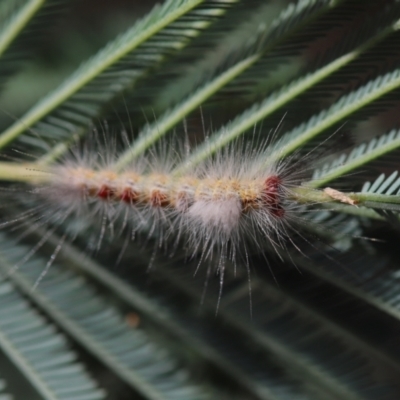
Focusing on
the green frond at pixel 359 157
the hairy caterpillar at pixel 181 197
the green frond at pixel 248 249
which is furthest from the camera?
the hairy caterpillar at pixel 181 197

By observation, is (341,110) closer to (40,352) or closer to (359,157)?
(359,157)

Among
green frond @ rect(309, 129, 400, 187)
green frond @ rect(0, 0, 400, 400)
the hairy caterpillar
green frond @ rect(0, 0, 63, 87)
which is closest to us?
green frond @ rect(309, 129, 400, 187)

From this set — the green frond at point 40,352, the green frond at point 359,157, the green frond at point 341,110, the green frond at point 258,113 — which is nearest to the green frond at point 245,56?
the green frond at point 258,113

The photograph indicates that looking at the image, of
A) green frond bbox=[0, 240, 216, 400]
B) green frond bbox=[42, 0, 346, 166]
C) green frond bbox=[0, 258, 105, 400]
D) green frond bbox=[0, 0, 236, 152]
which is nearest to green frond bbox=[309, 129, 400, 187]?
green frond bbox=[42, 0, 346, 166]

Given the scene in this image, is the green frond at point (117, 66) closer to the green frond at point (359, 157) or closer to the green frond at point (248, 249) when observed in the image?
the green frond at point (248, 249)

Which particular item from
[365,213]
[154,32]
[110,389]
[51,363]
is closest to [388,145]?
[365,213]

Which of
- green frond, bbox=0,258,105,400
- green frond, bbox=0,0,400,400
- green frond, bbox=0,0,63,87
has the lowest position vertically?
A: green frond, bbox=0,258,105,400

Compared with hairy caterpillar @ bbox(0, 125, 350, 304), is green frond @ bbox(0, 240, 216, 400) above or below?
below

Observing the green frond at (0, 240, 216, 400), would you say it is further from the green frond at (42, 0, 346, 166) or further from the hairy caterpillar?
the green frond at (42, 0, 346, 166)

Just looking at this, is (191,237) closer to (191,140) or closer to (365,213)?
(191,140)
